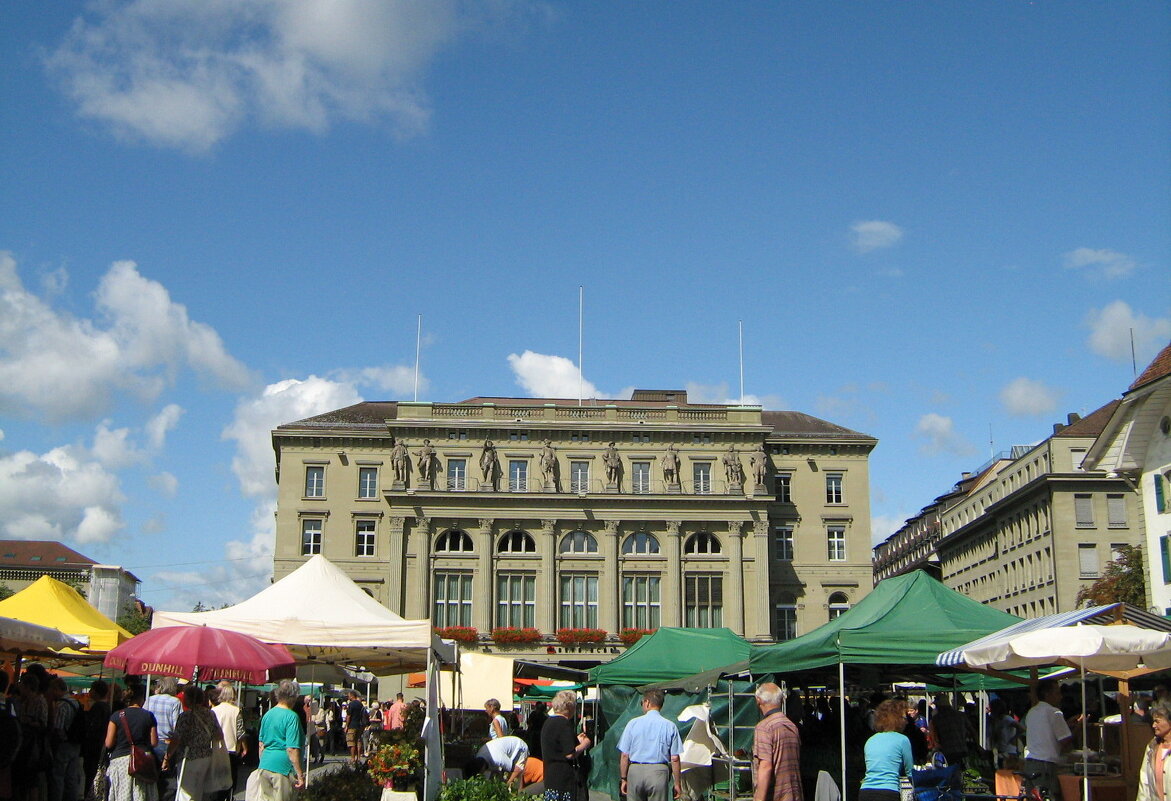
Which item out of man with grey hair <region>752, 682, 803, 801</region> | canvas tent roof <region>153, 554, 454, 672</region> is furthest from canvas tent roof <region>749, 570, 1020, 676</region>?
man with grey hair <region>752, 682, 803, 801</region>

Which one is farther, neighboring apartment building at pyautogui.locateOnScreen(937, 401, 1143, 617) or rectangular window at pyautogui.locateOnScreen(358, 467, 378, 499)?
rectangular window at pyautogui.locateOnScreen(358, 467, 378, 499)

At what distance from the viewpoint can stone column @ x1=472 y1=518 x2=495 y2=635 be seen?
61.8m

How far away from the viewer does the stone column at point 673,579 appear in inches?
2456

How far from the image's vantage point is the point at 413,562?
62.3 metres

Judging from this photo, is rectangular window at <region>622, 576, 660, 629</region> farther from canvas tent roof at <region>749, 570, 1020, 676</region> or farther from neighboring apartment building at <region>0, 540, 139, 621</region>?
neighboring apartment building at <region>0, 540, 139, 621</region>

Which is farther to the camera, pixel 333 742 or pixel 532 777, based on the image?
pixel 333 742

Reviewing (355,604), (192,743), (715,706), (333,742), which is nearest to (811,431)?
(333,742)

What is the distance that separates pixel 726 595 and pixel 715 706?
4235 centimetres

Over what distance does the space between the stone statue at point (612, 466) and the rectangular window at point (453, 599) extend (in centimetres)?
885

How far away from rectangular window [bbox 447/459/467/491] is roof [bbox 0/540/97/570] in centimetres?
8471

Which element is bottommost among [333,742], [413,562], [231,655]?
[333,742]

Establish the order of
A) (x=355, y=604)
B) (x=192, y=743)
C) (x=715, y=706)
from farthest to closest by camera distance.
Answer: (x=715, y=706), (x=355, y=604), (x=192, y=743)

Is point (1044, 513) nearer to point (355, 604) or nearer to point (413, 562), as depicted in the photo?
point (413, 562)

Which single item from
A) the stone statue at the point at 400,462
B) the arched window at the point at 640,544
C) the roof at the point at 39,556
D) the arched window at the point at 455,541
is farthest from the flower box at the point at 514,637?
the roof at the point at 39,556
